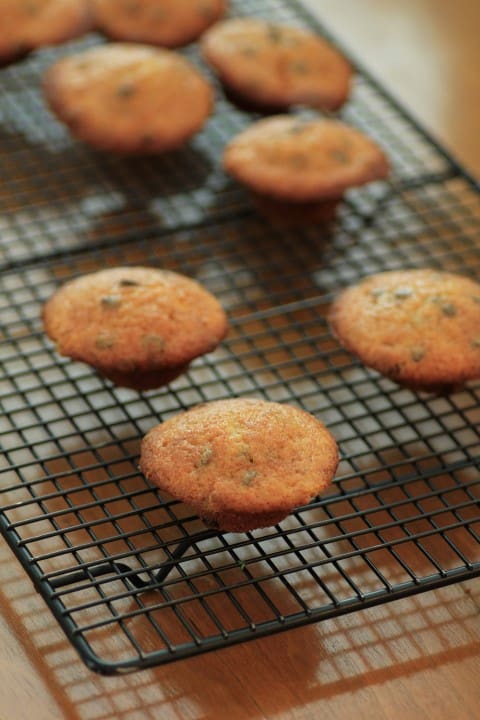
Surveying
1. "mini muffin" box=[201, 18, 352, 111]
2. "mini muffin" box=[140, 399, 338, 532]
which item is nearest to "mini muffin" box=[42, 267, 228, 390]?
"mini muffin" box=[140, 399, 338, 532]

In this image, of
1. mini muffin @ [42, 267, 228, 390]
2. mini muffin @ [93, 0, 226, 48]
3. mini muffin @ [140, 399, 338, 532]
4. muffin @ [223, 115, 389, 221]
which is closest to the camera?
mini muffin @ [140, 399, 338, 532]

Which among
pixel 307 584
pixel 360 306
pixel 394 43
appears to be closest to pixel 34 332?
pixel 360 306

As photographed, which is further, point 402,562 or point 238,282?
point 238,282

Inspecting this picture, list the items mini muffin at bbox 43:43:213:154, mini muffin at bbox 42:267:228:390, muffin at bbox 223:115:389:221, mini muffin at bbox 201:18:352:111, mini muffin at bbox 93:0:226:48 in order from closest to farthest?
mini muffin at bbox 42:267:228:390
muffin at bbox 223:115:389:221
mini muffin at bbox 43:43:213:154
mini muffin at bbox 201:18:352:111
mini muffin at bbox 93:0:226:48

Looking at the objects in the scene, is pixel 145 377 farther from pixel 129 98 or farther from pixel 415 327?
pixel 129 98

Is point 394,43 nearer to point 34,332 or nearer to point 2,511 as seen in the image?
point 34,332

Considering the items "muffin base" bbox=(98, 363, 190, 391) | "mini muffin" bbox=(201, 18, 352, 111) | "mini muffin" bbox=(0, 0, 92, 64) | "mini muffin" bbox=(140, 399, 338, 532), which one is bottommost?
"muffin base" bbox=(98, 363, 190, 391)

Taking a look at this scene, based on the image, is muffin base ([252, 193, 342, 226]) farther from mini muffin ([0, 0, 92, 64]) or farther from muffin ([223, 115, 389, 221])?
mini muffin ([0, 0, 92, 64])

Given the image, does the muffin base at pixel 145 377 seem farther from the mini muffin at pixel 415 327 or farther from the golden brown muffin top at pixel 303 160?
the golden brown muffin top at pixel 303 160
